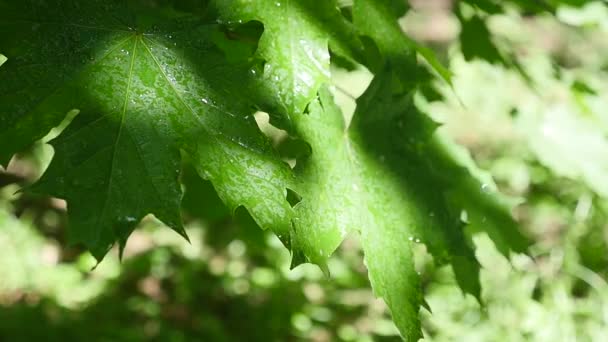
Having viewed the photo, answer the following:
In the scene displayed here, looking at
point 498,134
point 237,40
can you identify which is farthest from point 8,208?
point 498,134

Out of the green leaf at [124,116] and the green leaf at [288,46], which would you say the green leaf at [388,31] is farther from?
the green leaf at [124,116]

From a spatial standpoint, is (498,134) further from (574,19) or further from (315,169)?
(315,169)

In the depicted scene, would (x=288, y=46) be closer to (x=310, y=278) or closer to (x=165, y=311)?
(x=310, y=278)

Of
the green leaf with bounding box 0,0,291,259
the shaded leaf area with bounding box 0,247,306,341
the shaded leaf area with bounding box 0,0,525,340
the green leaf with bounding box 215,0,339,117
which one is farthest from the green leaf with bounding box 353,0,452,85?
the shaded leaf area with bounding box 0,247,306,341

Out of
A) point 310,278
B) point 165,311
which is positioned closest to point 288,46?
point 310,278

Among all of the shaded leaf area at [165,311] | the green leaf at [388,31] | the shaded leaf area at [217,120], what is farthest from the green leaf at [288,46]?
the shaded leaf area at [165,311]

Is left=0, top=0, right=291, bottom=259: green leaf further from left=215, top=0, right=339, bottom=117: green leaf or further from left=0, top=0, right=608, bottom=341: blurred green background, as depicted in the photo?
left=0, top=0, right=608, bottom=341: blurred green background
